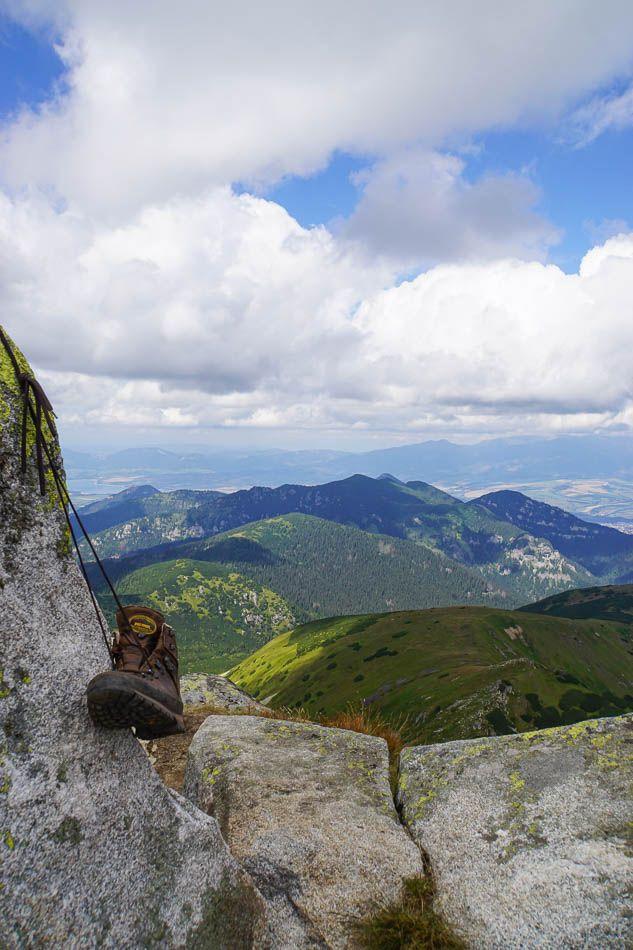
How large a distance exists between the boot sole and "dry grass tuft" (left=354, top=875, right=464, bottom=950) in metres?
4.23

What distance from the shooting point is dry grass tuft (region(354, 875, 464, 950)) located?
653 centimetres

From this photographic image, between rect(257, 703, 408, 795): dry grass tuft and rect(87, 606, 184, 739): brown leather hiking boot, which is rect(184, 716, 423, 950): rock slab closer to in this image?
rect(257, 703, 408, 795): dry grass tuft

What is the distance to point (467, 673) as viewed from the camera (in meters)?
81.8

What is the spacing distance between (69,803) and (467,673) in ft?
286

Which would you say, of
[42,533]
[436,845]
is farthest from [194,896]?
[42,533]

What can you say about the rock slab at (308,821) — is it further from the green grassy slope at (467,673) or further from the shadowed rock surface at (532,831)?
the green grassy slope at (467,673)

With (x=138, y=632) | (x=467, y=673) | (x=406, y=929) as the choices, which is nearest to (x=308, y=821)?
(x=406, y=929)

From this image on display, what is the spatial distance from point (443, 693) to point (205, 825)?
7415 cm

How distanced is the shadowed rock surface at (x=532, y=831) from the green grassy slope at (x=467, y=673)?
154 feet

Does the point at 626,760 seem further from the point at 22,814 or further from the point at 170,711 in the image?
the point at 22,814

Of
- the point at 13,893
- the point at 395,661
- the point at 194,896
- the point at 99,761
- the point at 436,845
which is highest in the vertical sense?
the point at 99,761

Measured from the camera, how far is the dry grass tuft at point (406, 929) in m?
6.53

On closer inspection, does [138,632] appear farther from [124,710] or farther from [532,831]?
[532,831]

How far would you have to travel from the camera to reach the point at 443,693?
72.2m
